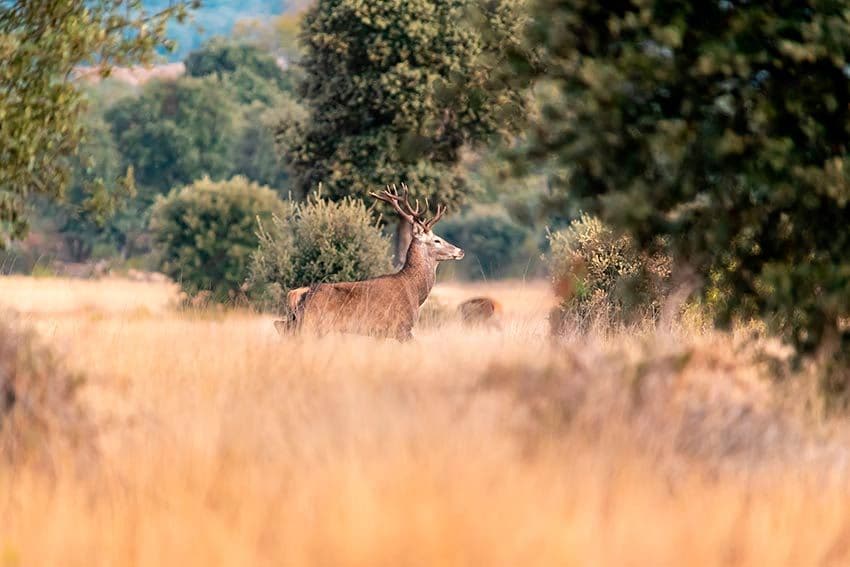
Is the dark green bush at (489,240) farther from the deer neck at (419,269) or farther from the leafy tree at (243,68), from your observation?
the deer neck at (419,269)

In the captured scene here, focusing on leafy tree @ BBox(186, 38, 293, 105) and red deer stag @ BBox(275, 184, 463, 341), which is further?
leafy tree @ BBox(186, 38, 293, 105)

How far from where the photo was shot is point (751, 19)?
9.73m

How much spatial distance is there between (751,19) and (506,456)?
4.13 meters

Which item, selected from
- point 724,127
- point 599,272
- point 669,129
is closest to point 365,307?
point 599,272

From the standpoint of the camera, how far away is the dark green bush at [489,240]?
254 ft

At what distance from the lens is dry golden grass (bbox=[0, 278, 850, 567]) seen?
22.3ft

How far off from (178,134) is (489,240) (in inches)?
773

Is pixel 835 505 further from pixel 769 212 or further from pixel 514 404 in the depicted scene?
pixel 769 212

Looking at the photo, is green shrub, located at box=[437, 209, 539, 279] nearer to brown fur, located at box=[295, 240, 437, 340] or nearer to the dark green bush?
the dark green bush

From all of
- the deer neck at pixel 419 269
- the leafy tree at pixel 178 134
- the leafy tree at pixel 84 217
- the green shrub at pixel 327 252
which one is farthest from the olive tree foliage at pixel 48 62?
the leafy tree at pixel 178 134

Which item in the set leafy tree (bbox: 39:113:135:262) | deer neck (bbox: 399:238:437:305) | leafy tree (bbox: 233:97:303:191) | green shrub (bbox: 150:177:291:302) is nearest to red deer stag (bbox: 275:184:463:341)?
deer neck (bbox: 399:238:437:305)

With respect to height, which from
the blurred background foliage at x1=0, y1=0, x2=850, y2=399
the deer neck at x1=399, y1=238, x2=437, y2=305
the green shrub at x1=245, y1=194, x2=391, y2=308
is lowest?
the green shrub at x1=245, y1=194, x2=391, y2=308

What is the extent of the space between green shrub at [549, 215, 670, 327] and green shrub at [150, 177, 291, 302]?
20.7 metres

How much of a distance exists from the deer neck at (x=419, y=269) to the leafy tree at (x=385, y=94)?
1073 cm
